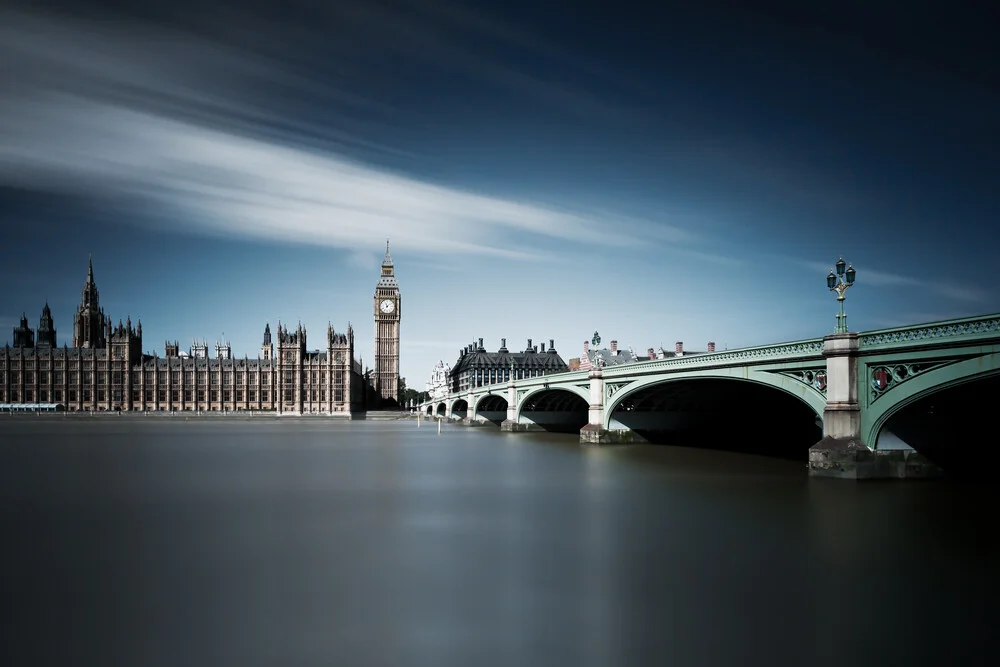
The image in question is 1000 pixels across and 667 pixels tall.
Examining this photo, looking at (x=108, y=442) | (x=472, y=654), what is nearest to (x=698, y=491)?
(x=472, y=654)

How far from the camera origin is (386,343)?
159 meters

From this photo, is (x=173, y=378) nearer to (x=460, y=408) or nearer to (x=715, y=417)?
(x=460, y=408)

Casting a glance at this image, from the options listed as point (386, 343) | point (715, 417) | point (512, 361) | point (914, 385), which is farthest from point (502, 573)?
point (386, 343)

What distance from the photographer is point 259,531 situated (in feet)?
59.3

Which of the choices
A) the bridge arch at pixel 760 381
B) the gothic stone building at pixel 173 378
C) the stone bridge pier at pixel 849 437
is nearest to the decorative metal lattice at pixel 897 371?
the stone bridge pier at pixel 849 437

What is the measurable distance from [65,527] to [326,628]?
11.8 meters

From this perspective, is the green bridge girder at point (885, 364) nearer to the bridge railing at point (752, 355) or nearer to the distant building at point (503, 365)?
the bridge railing at point (752, 355)

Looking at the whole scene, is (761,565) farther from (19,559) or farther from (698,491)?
(19,559)

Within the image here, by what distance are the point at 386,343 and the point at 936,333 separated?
471 feet

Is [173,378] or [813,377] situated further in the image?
[173,378]

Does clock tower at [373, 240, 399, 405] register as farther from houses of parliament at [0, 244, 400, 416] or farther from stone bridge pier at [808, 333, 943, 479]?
stone bridge pier at [808, 333, 943, 479]

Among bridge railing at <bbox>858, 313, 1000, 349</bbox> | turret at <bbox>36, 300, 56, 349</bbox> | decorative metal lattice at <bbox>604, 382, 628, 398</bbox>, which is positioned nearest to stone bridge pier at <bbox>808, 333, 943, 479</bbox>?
bridge railing at <bbox>858, 313, 1000, 349</bbox>

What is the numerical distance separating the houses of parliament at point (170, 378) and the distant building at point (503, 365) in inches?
1082

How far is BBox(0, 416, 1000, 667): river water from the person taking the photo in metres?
9.82
